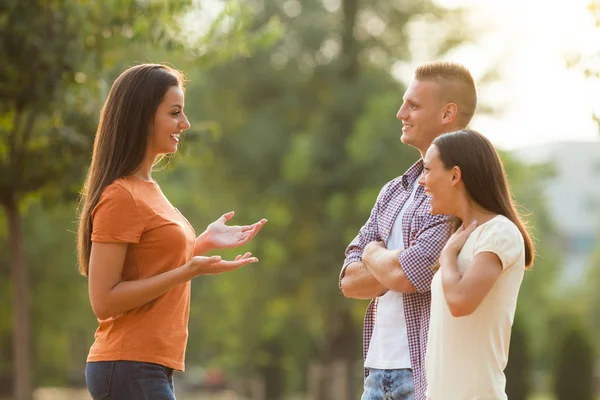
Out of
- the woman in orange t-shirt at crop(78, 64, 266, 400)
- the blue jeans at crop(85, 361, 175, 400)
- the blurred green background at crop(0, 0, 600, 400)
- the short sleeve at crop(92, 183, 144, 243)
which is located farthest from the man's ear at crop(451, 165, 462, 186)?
the blurred green background at crop(0, 0, 600, 400)

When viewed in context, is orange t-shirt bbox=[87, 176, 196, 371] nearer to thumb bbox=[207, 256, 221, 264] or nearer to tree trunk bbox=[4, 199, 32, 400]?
thumb bbox=[207, 256, 221, 264]

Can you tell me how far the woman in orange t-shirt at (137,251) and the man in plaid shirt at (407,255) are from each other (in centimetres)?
67

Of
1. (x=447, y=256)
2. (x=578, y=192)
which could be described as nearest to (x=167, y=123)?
(x=447, y=256)

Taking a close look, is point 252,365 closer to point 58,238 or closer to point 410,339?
point 58,238

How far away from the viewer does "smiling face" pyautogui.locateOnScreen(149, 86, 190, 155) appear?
4480mm

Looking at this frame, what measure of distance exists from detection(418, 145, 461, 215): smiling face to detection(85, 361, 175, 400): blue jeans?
127 centimetres

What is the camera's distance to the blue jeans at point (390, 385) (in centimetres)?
Answer: 460

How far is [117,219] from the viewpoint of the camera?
4.26 metres

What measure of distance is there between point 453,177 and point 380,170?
923 inches

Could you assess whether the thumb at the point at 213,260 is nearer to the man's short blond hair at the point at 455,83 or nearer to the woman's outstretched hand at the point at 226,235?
the woman's outstretched hand at the point at 226,235

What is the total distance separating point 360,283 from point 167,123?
1.15m

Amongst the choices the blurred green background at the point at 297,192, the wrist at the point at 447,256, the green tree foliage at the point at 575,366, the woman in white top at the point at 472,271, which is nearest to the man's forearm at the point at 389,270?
the woman in white top at the point at 472,271

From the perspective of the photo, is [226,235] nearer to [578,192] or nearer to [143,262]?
[143,262]

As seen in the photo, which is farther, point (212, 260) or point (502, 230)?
point (212, 260)
